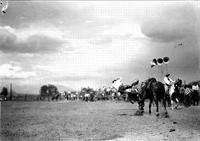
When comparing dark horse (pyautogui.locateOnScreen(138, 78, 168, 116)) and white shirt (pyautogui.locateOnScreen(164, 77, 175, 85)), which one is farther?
white shirt (pyautogui.locateOnScreen(164, 77, 175, 85))

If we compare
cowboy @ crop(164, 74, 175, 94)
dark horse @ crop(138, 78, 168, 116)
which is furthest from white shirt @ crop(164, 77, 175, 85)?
dark horse @ crop(138, 78, 168, 116)

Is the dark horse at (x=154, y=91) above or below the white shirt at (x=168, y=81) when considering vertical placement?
below

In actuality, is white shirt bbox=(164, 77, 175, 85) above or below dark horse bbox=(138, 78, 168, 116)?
above

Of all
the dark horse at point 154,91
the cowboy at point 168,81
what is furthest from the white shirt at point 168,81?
the dark horse at point 154,91

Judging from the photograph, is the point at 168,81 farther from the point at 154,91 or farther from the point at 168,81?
the point at 154,91

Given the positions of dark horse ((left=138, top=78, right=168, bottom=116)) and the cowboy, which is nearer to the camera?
dark horse ((left=138, top=78, right=168, bottom=116))

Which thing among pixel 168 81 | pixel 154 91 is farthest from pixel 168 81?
pixel 154 91

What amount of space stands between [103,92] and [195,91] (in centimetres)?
3097

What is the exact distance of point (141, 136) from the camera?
9.90 metres

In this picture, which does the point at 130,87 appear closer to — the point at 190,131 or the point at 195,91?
the point at 195,91

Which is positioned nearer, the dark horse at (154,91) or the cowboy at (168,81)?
the dark horse at (154,91)

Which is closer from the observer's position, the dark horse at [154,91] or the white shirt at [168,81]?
the dark horse at [154,91]

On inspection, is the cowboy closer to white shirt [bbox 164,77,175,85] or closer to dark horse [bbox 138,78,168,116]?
white shirt [bbox 164,77,175,85]

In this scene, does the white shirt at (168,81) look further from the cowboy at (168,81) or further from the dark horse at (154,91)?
the dark horse at (154,91)
